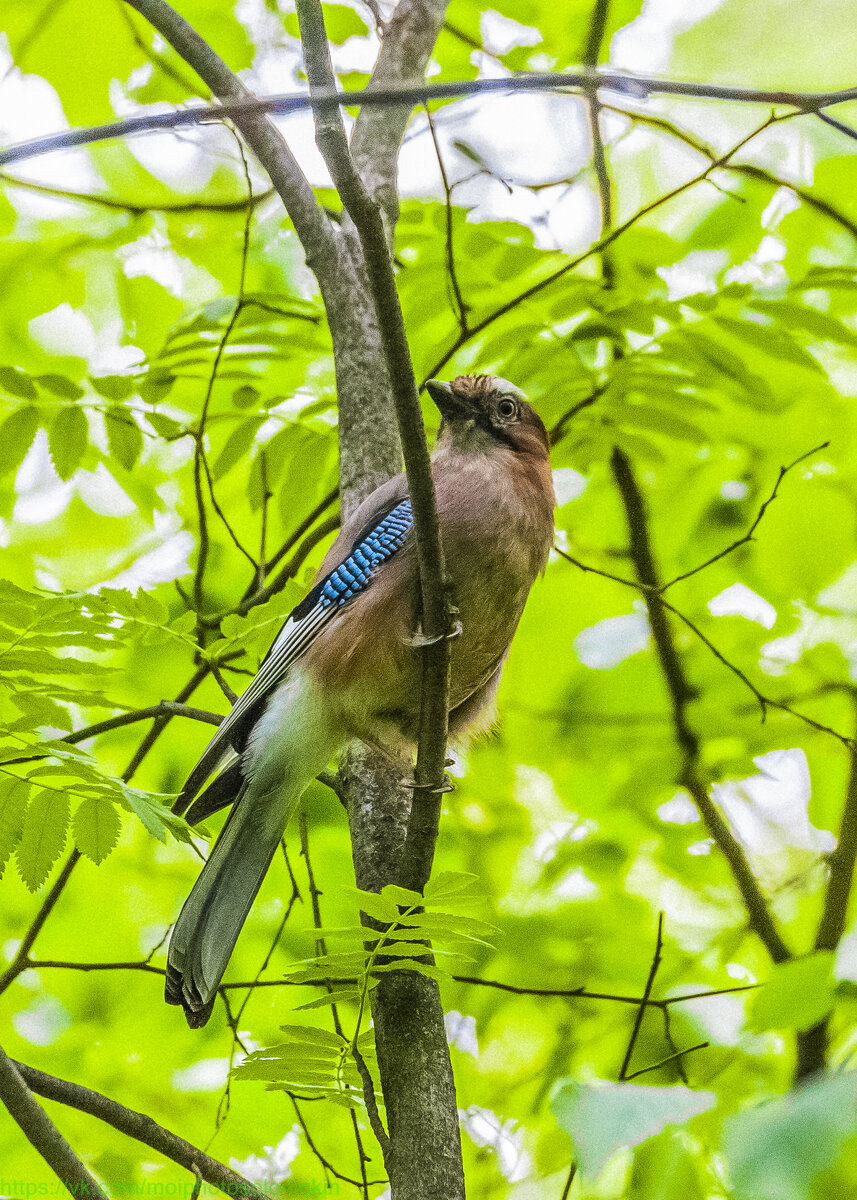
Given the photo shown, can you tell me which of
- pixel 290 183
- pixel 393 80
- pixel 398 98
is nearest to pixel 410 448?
pixel 398 98

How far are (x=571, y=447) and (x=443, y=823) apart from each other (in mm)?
1204

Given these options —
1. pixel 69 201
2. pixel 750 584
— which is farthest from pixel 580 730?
pixel 69 201

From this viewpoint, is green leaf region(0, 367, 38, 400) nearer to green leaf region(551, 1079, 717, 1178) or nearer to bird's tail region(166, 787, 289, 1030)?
bird's tail region(166, 787, 289, 1030)

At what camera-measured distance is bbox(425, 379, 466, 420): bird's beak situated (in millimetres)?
2902

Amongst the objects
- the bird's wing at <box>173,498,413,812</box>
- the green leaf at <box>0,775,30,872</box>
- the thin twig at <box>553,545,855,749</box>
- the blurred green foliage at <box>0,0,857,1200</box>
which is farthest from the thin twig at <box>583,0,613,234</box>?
the green leaf at <box>0,775,30,872</box>

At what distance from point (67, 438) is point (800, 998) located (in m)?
2.47

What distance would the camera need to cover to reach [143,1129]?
2338 millimetres

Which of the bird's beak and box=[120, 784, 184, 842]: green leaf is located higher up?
the bird's beak

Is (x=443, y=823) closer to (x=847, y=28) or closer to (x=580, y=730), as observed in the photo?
(x=580, y=730)

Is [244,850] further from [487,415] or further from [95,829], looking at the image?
[487,415]

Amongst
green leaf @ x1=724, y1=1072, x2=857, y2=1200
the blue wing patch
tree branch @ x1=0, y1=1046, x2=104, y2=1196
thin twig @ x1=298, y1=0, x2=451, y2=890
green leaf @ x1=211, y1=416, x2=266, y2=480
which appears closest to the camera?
green leaf @ x1=724, y1=1072, x2=857, y2=1200

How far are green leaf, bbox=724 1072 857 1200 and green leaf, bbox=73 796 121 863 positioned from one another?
1.41 meters

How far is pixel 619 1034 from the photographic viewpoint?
2.86 metres

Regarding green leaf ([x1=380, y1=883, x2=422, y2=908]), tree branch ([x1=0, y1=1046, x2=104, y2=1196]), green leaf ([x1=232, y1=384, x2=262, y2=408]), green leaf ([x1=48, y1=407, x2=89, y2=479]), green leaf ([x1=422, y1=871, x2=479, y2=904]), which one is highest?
green leaf ([x1=232, y1=384, x2=262, y2=408])
